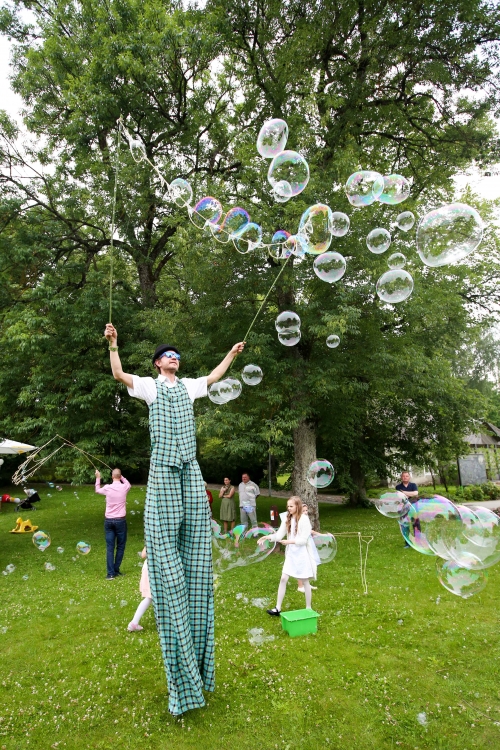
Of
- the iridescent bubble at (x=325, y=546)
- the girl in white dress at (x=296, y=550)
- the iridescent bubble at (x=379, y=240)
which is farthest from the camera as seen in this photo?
the iridescent bubble at (x=379, y=240)

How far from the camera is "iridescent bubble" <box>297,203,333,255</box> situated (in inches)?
263

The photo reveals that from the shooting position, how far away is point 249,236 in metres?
8.77

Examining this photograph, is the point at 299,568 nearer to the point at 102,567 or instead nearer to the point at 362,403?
the point at 102,567

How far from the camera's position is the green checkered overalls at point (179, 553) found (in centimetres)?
323

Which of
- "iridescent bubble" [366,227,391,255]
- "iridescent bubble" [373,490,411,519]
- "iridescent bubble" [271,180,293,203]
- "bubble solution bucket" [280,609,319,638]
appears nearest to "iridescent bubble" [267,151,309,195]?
"iridescent bubble" [271,180,293,203]

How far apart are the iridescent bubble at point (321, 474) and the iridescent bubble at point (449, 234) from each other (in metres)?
3.77

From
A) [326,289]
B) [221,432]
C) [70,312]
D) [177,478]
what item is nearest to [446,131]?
[326,289]

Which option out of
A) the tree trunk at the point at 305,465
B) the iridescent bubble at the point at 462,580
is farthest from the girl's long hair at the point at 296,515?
the tree trunk at the point at 305,465

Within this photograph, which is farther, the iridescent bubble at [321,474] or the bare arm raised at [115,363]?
the iridescent bubble at [321,474]

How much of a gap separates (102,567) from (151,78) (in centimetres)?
1083

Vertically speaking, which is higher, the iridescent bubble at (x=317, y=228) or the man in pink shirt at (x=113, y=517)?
the iridescent bubble at (x=317, y=228)

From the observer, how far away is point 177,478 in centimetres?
339

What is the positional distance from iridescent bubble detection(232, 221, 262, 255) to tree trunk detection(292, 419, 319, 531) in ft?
→ 14.6

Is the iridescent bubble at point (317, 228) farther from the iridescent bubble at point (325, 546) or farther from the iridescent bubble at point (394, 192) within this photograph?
the iridescent bubble at point (325, 546)
